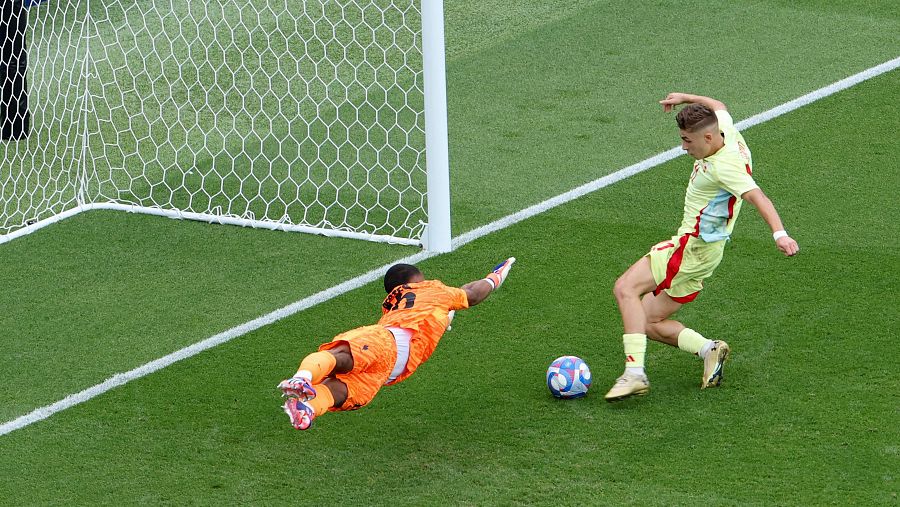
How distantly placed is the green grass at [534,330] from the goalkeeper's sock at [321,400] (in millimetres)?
407

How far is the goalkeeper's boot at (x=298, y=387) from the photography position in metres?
5.25

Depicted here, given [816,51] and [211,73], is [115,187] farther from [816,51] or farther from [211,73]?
[816,51]

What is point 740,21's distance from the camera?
37.8 feet

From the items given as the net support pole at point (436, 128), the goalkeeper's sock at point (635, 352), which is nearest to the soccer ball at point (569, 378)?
the goalkeeper's sock at point (635, 352)

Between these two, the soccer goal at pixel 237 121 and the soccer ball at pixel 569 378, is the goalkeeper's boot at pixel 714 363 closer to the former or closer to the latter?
the soccer ball at pixel 569 378

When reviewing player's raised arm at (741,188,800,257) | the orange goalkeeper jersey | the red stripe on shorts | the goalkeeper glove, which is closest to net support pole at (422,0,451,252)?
the goalkeeper glove

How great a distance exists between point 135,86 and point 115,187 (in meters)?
1.51

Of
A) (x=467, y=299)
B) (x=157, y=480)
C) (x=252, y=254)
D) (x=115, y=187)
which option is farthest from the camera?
(x=115, y=187)

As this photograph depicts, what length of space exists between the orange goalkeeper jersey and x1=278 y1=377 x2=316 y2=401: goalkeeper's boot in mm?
695

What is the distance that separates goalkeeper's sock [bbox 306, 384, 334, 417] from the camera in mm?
5404

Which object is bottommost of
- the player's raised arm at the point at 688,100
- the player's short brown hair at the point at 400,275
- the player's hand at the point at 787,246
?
the player's short brown hair at the point at 400,275

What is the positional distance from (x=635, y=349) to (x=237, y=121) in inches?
205

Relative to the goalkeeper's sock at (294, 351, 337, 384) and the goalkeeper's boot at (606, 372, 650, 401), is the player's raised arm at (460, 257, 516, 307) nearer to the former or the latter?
the goalkeeper's boot at (606, 372, 650, 401)

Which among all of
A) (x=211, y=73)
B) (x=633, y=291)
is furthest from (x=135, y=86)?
(x=633, y=291)
